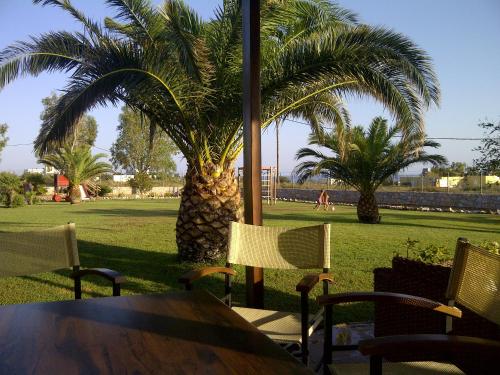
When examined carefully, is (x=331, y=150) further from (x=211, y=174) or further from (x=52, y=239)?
(x=52, y=239)

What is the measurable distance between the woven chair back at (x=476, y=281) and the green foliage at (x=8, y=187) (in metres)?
24.6

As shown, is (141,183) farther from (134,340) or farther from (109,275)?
(134,340)

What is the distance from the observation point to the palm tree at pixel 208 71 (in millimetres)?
5293

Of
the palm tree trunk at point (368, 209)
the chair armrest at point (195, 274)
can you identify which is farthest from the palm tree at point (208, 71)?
the palm tree trunk at point (368, 209)

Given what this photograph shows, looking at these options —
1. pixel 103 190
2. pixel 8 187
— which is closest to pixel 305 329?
pixel 8 187

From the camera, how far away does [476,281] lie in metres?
1.91

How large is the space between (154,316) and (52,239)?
1356 millimetres

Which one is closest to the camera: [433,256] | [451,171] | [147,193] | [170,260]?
[433,256]

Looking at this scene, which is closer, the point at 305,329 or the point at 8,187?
the point at 305,329

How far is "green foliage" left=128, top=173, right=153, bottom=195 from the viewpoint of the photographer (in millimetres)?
38250

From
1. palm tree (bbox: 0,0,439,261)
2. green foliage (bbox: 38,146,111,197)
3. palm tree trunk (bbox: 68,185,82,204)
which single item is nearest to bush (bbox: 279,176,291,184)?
green foliage (bbox: 38,146,111,197)

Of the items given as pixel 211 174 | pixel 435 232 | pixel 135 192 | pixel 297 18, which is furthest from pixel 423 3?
pixel 135 192

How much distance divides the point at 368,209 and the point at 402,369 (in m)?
12.7

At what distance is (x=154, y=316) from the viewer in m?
1.64
